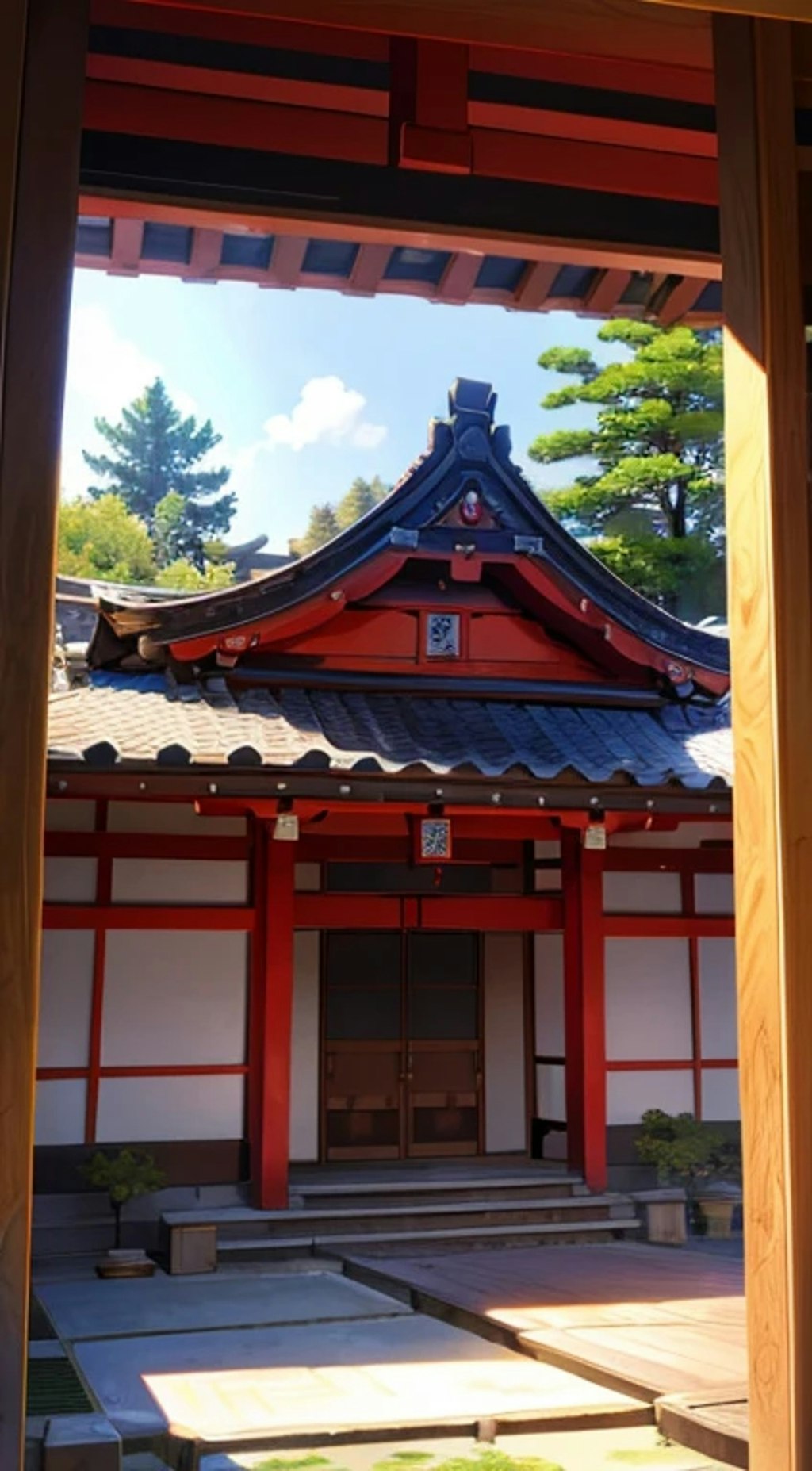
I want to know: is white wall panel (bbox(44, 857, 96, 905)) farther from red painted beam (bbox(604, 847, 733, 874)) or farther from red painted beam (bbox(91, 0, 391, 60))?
red painted beam (bbox(91, 0, 391, 60))

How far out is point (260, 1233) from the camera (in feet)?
31.1

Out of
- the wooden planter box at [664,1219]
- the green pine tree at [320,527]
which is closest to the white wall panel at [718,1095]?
the wooden planter box at [664,1219]

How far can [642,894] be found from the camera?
11359 millimetres

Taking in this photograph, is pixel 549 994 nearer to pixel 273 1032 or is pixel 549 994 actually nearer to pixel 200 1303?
pixel 273 1032

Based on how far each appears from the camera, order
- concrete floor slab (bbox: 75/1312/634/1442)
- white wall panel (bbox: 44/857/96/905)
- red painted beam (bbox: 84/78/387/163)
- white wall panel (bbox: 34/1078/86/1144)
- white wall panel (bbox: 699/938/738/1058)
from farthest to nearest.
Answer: white wall panel (bbox: 699/938/738/1058), white wall panel (bbox: 44/857/96/905), white wall panel (bbox: 34/1078/86/1144), concrete floor slab (bbox: 75/1312/634/1442), red painted beam (bbox: 84/78/387/163)

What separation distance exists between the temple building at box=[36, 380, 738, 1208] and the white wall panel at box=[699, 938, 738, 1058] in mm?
23

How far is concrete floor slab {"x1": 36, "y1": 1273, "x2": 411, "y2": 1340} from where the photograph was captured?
7.71 m

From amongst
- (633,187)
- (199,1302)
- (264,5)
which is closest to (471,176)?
(633,187)

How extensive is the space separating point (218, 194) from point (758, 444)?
1756mm

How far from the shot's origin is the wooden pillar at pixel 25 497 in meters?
2.33

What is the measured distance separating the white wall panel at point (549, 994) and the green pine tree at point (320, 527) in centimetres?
4060

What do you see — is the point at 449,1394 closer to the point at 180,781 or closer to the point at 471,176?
the point at 180,781

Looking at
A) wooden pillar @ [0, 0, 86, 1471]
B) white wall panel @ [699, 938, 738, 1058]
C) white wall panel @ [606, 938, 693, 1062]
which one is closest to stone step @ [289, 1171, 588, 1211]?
white wall panel @ [606, 938, 693, 1062]

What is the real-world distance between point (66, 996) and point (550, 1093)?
419 cm
